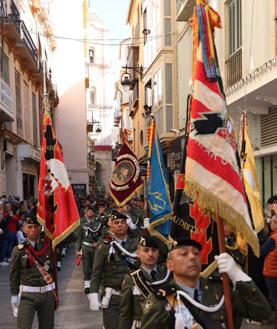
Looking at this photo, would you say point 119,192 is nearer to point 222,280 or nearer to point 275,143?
point 275,143

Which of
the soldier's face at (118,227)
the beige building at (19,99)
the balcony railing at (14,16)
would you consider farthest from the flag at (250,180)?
the balcony railing at (14,16)

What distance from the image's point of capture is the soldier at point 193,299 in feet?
10.8

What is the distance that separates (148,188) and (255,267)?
6.98 ft

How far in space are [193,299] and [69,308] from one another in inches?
227

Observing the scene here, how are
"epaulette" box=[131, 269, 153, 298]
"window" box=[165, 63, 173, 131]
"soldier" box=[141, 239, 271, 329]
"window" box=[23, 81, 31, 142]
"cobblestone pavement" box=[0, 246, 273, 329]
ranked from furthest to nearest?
"window" box=[23, 81, 31, 142] < "window" box=[165, 63, 173, 131] < "cobblestone pavement" box=[0, 246, 273, 329] < "epaulette" box=[131, 269, 153, 298] < "soldier" box=[141, 239, 271, 329]

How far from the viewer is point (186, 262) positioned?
3398 millimetres

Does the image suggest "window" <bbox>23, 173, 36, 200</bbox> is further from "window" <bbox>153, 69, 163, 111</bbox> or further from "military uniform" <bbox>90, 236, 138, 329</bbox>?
"military uniform" <bbox>90, 236, 138, 329</bbox>

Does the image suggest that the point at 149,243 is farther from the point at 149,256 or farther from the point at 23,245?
the point at 23,245

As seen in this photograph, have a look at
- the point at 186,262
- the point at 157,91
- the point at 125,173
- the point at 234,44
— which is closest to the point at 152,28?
the point at 157,91

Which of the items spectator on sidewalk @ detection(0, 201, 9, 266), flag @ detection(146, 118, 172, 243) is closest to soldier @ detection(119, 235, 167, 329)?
flag @ detection(146, 118, 172, 243)

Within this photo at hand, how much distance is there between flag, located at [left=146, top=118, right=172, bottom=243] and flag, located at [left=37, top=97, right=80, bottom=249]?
1530 mm

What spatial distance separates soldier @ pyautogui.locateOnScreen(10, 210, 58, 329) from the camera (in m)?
5.83

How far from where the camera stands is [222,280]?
11.8 feet

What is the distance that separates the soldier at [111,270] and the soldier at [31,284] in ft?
1.70
